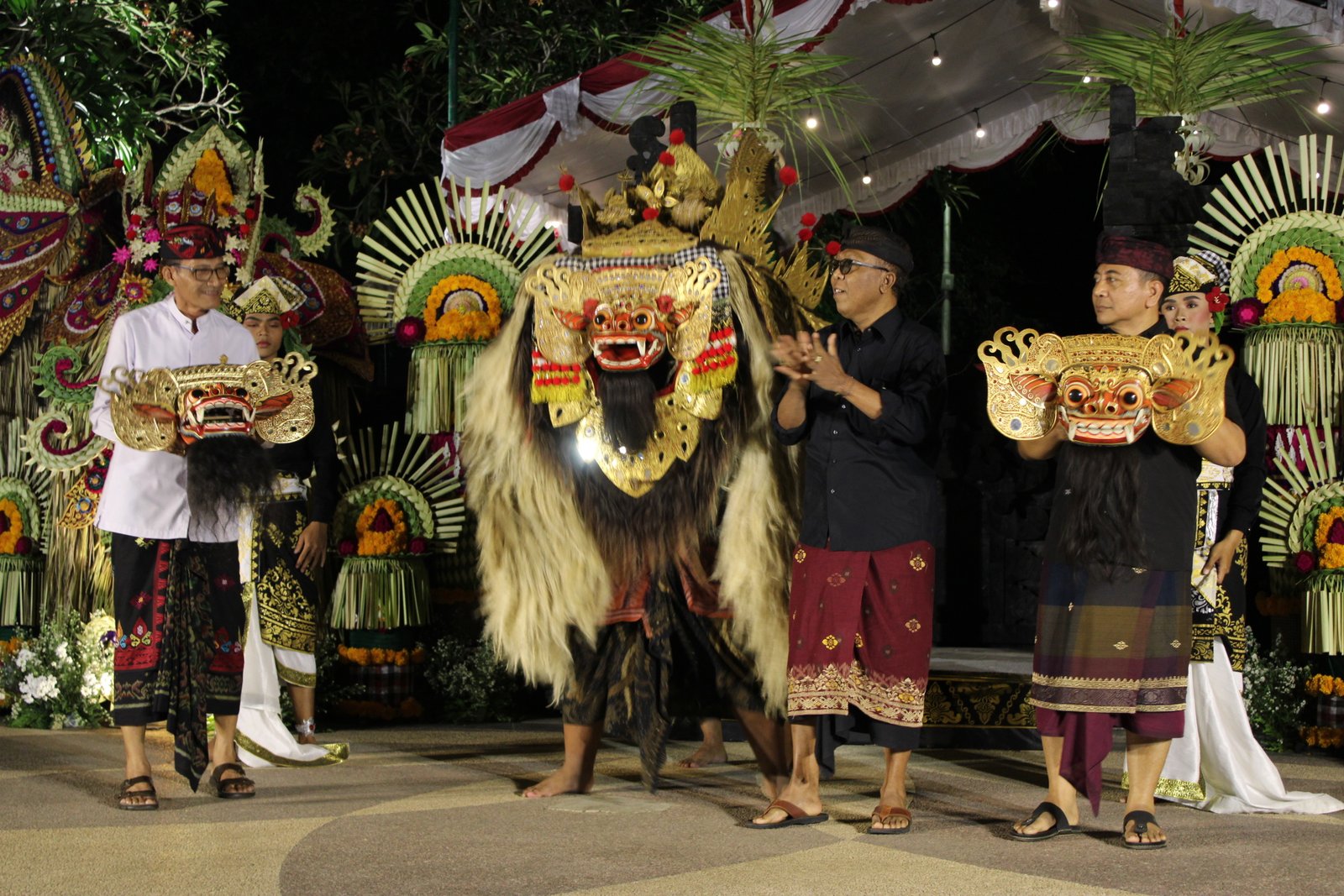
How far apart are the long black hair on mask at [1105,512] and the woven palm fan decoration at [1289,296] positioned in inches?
65.8

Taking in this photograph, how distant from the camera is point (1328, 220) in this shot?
538cm

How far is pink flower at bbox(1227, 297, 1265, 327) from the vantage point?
545cm

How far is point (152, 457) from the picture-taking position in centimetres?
452

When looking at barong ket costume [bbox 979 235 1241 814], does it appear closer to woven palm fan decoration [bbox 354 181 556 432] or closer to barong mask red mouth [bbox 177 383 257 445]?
barong mask red mouth [bbox 177 383 257 445]

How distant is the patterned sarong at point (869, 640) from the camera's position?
4.14 metres

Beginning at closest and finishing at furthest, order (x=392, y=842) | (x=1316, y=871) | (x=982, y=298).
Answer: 1. (x=1316, y=871)
2. (x=392, y=842)
3. (x=982, y=298)

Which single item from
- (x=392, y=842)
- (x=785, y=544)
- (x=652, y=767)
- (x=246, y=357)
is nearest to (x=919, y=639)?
(x=785, y=544)

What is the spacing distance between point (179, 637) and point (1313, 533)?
12.3 feet

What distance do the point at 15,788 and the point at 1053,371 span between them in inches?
126

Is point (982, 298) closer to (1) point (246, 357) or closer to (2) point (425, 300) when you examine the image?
(2) point (425, 300)

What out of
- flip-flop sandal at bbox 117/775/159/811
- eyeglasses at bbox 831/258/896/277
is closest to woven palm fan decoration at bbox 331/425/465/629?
flip-flop sandal at bbox 117/775/159/811

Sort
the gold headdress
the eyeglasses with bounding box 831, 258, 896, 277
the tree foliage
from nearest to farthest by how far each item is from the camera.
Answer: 1. the eyeglasses with bounding box 831, 258, 896, 277
2. the gold headdress
3. the tree foliage

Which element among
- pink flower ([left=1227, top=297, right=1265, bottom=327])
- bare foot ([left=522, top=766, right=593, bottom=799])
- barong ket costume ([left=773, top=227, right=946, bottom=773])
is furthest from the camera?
pink flower ([left=1227, top=297, right=1265, bottom=327])

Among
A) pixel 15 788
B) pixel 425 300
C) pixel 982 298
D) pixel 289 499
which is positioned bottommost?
pixel 15 788
